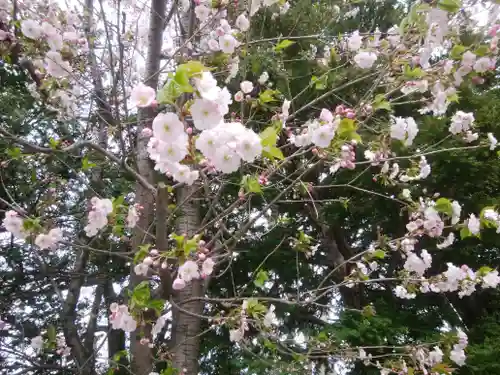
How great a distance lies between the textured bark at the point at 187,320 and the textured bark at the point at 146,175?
0.22 meters

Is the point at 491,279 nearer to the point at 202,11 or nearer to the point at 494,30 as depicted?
the point at 494,30

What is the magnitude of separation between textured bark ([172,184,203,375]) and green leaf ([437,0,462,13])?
1.62 meters

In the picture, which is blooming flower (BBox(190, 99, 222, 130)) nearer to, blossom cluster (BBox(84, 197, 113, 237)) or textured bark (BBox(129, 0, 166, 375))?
blossom cluster (BBox(84, 197, 113, 237))

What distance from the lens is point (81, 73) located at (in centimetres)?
256

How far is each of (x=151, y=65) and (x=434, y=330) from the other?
10.4ft

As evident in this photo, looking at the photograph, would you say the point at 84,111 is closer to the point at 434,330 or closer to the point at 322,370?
the point at 322,370

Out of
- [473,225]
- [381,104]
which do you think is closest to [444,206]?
[473,225]

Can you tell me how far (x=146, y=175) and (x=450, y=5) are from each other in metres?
1.85

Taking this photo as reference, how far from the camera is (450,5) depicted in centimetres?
127

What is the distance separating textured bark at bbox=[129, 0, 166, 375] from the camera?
7.64 feet

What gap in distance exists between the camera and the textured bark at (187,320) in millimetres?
2598

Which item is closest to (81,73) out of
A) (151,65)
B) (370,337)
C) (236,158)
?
(151,65)

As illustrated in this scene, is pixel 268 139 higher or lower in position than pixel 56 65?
lower

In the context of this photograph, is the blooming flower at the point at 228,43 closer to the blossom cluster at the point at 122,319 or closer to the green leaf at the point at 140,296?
the green leaf at the point at 140,296
